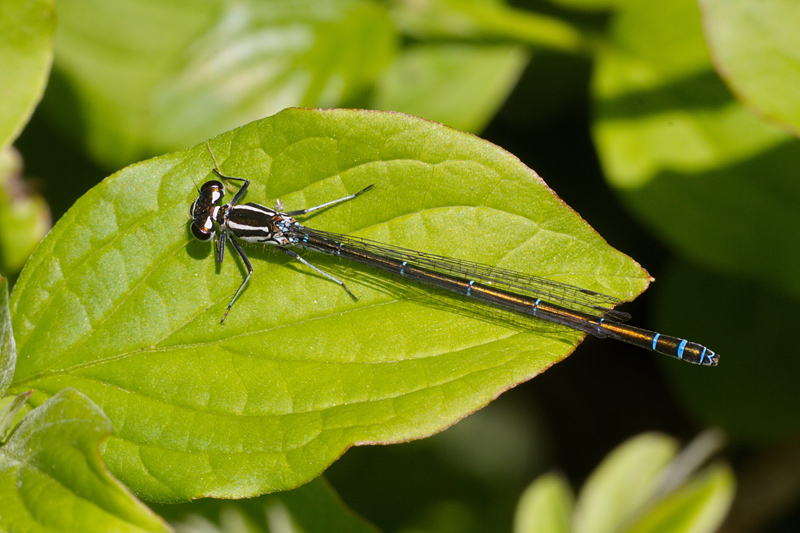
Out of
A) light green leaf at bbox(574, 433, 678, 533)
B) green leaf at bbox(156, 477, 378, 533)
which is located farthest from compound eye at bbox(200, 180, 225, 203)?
light green leaf at bbox(574, 433, 678, 533)

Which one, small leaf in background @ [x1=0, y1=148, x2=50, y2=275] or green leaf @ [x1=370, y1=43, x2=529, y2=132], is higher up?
green leaf @ [x1=370, y1=43, x2=529, y2=132]

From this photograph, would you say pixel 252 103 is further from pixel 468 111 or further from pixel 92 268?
pixel 92 268

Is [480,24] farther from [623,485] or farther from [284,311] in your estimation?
[623,485]

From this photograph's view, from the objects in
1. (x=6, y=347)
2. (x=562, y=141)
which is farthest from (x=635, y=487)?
(x=6, y=347)

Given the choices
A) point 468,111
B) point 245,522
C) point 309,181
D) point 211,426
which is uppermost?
point 468,111

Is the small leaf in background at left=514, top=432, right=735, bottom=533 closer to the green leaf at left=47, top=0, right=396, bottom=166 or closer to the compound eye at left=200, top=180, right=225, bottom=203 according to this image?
the compound eye at left=200, top=180, right=225, bottom=203

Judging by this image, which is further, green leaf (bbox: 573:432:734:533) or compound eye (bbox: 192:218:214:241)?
green leaf (bbox: 573:432:734:533)

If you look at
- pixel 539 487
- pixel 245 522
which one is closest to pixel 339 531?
pixel 245 522
